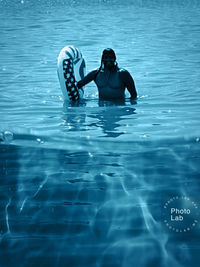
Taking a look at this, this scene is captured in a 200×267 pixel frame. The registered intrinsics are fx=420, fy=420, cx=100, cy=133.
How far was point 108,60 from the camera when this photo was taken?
706cm

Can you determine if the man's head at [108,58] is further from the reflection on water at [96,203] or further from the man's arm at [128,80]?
the reflection on water at [96,203]

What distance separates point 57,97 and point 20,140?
3.13 m

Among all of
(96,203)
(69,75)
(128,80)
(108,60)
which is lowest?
(96,203)

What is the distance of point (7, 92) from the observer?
8.78 meters

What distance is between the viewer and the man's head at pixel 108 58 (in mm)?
6941

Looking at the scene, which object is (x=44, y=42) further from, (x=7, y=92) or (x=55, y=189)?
(x=55, y=189)

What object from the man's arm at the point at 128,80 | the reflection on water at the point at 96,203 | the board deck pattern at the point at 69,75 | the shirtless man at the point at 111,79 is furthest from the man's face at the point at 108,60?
the reflection on water at the point at 96,203

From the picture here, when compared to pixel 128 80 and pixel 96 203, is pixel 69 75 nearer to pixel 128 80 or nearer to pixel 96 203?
pixel 128 80

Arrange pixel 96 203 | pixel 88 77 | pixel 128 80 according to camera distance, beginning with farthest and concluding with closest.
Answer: pixel 88 77
pixel 128 80
pixel 96 203

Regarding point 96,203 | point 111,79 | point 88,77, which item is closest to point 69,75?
point 88,77

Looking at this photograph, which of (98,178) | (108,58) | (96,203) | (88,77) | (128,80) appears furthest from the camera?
(88,77)

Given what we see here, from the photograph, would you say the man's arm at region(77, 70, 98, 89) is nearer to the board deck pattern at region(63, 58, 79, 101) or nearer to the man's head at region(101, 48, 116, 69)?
the board deck pattern at region(63, 58, 79, 101)

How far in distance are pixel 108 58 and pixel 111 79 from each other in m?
0.43

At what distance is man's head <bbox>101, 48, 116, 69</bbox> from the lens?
22.8ft
